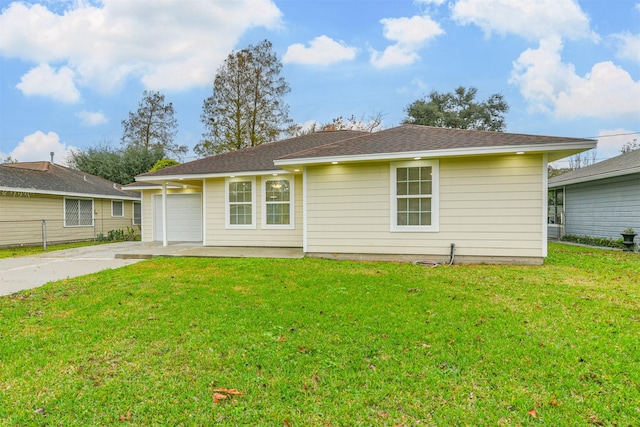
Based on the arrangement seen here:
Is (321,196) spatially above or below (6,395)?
above

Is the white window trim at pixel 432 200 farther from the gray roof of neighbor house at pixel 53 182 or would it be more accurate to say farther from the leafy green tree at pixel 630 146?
the leafy green tree at pixel 630 146

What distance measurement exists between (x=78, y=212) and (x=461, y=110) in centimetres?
2680

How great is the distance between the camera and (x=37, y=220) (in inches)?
517

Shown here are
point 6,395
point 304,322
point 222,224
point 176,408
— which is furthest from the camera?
point 222,224

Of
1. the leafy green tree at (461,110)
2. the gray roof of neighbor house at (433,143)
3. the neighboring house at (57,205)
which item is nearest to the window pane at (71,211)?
the neighboring house at (57,205)

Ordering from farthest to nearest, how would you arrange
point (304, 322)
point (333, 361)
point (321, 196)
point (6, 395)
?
point (321, 196) → point (304, 322) → point (333, 361) → point (6, 395)

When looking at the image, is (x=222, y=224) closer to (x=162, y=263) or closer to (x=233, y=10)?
(x=162, y=263)

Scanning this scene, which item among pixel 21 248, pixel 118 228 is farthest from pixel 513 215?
pixel 118 228

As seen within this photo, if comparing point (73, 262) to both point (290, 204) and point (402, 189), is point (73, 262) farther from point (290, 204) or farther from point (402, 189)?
point (402, 189)

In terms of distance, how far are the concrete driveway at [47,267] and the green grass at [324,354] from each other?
108cm

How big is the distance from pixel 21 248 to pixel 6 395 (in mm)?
13364

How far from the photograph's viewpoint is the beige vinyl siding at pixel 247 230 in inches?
386

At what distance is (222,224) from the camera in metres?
10.3

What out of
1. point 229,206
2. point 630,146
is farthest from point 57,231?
point 630,146
